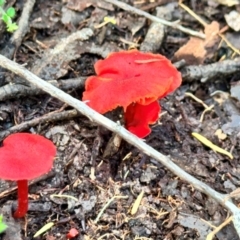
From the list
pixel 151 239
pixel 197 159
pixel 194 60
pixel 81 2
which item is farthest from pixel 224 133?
pixel 81 2

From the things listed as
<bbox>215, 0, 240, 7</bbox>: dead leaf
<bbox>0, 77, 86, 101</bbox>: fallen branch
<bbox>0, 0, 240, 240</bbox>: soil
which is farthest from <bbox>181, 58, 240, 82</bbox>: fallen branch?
<bbox>0, 77, 86, 101</bbox>: fallen branch

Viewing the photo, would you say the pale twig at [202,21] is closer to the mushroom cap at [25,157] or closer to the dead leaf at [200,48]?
the dead leaf at [200,48]

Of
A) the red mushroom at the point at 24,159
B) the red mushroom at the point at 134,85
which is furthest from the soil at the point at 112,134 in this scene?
the red mushroom at the point at 24,159

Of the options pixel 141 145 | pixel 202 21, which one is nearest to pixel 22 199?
pixel 141 145

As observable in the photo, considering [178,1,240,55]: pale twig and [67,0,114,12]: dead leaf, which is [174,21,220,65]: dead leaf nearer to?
[178,1,240,55]: pale twig

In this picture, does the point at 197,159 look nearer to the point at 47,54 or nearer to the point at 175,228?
the point at 175,228
